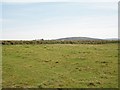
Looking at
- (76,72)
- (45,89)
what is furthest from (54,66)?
(45,89)

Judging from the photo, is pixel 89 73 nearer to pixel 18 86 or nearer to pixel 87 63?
pixel 87 63

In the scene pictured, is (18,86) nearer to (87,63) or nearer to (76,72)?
(76,72)

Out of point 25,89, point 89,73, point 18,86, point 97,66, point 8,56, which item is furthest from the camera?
point 8,56

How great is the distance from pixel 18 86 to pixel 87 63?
1074 cm

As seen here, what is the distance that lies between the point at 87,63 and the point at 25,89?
11477 millimetres

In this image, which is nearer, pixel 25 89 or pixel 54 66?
pixel 25 89

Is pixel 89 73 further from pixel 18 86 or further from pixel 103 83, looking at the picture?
pixel 18 86

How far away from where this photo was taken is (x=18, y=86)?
18422 mm

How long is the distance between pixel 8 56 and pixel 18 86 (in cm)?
1469

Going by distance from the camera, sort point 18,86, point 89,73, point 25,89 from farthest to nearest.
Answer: point 89,73 < point 18,86 < point 25,89

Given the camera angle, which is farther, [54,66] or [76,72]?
[54,66]

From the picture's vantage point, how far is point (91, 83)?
19.0 m

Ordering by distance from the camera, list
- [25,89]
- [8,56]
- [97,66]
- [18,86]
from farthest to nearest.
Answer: [8,56] → [97,66] → [18,86] → [25,89]

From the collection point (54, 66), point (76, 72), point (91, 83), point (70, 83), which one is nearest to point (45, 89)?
point (70, 83)
